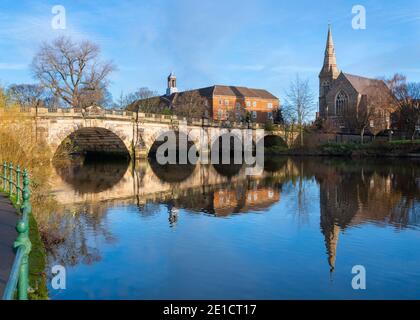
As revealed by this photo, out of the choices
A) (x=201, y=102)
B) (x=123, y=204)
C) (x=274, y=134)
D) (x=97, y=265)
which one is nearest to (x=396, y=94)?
(x=274, y=134)

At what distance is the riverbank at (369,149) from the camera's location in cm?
4978

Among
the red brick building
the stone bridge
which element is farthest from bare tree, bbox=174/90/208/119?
the stone bridge

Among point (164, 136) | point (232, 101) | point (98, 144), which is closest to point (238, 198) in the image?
point (98, 144)

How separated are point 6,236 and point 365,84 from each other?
255 ft

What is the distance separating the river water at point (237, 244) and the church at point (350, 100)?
46738mm

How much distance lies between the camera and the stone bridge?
114 ft

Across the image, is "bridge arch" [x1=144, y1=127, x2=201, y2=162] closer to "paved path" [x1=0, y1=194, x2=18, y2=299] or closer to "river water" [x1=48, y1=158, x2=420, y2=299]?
"river water" [x1=48, y1=158, x2=420, y2=299]

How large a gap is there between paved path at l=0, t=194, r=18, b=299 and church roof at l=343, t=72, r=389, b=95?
64.9m

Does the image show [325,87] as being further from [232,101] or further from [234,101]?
[232,101]

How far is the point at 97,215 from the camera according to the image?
13.8 meters

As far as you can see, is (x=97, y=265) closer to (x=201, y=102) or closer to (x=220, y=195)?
(x=220, y=195)

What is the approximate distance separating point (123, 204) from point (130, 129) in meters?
26.4

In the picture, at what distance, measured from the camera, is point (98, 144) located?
153 ft

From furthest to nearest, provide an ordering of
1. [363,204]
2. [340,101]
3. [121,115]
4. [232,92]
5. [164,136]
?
[232,92]
[340,101]
[164,136]
[121,115]
[363,204]
